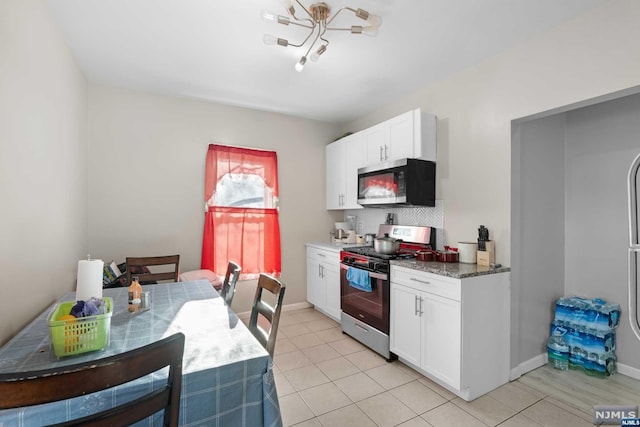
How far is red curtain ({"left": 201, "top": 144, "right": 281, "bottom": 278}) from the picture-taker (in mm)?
3715

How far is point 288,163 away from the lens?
4.27 metres

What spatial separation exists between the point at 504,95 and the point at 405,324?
82.8 inches

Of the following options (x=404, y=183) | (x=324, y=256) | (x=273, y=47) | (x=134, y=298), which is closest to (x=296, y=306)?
(x=324, y=256)

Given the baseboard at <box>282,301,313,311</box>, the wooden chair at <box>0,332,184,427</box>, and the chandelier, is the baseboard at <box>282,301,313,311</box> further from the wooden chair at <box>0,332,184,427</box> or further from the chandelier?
the wooden chair at <box>0,332,184,427</box>

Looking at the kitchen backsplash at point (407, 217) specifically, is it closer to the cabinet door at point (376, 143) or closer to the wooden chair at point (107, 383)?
the cabinet door at point (376, 143)

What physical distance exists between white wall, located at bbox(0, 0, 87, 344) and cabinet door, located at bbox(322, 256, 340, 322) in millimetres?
2528

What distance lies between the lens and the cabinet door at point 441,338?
7.34 ft

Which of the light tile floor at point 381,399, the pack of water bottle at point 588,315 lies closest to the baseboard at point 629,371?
the pack of water bottle at point 588,315

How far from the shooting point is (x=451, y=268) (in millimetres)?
2432

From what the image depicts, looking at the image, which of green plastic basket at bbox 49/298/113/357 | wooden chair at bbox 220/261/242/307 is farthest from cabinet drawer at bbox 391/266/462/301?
green plastic basket at bbox 49/298/113/357

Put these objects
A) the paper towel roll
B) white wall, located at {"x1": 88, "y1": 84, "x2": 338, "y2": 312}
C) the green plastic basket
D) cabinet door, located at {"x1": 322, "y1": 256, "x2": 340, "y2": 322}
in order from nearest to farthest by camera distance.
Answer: the green plastic basket → the paper towel roll → white wall, located at {"x1": 88, "y1": 84, "x2": 338, "y2": 312} → cabinet door, located at {"x1": 322, "y1": 256, "x2": 340, "y2": 322}

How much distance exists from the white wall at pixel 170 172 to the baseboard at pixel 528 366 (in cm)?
261

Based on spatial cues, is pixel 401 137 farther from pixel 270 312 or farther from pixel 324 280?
pixel 270 312

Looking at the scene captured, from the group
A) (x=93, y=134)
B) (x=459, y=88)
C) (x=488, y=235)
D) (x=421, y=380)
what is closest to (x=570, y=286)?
(x=488, y=235)
